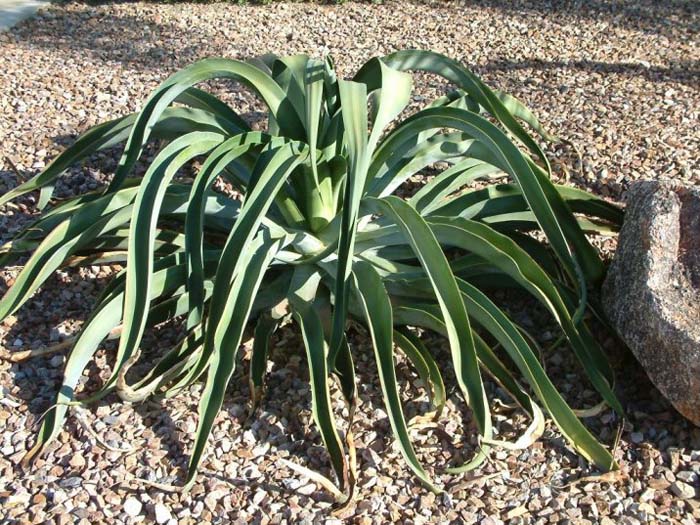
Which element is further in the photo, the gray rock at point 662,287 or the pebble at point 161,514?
the gray rock at point 662,287

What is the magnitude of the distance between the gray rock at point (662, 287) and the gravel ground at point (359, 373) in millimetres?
204

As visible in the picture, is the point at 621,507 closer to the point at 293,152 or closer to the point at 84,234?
the point at 293,152

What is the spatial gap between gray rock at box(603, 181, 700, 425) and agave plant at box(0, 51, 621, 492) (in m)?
0.13

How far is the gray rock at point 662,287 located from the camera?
2.49m

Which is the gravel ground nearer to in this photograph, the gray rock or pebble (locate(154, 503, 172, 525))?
pebble (locate(154, 503, 172, 525))

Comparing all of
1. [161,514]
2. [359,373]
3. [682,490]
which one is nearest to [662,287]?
[682,490]

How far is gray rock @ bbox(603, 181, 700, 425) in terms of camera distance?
8.17ft

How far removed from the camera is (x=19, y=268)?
131 inches

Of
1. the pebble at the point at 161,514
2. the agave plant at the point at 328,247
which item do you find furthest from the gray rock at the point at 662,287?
the pebble at the point at 161,514

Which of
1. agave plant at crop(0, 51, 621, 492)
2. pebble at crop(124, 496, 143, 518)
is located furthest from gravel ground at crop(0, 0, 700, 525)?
agave plant at crop(0, 51, 621, 492)

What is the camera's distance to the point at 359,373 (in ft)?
9.36

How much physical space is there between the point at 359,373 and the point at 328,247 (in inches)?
17.7

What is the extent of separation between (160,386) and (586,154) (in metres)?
2.16

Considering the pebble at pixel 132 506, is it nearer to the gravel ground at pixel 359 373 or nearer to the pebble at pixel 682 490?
the gravel ground at pixel 359 373
